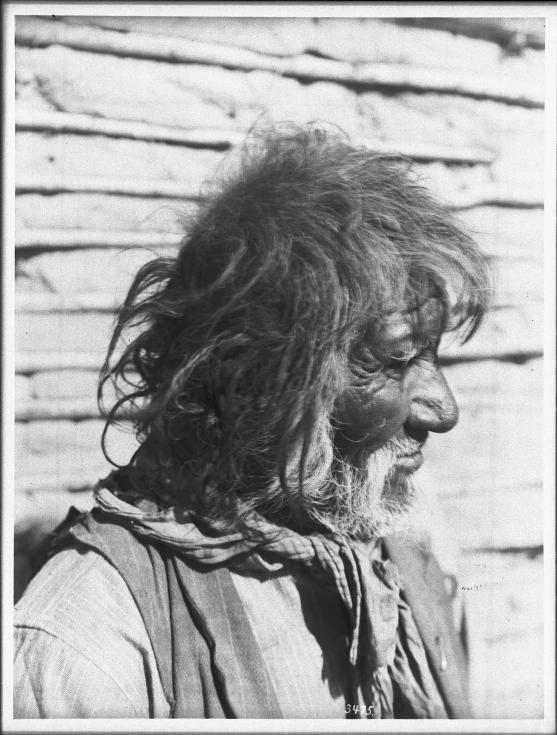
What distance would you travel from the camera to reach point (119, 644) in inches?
51.0

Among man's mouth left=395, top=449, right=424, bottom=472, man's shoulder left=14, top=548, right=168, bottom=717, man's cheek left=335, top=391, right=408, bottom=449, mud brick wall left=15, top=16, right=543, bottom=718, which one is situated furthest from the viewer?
mud brick wall left=15, top=16, right=543, bottom=718

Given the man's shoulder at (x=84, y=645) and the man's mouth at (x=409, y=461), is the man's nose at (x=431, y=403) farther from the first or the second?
the man's shoulder at (x=84, y=645)

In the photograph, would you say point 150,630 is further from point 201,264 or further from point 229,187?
point 229,187

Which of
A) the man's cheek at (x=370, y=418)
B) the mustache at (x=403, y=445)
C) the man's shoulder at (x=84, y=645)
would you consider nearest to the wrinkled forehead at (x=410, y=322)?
the man's cheek at (x=370, y=418)

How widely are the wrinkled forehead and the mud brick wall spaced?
429 mm

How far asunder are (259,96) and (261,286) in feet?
2.27

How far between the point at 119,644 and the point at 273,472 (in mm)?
413

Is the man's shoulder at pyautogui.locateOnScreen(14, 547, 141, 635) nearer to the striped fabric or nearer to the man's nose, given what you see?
the striped fabric

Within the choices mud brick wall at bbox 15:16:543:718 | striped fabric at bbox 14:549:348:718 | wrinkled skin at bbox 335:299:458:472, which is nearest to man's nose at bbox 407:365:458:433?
wrinkled skin at bbox 335:299:458:472

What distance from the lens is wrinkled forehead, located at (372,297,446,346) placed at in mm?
1328

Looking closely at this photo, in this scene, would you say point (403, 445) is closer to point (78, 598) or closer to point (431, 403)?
point (431, 403)

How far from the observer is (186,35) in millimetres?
1727

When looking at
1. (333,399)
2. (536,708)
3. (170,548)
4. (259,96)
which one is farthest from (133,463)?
(536,708)

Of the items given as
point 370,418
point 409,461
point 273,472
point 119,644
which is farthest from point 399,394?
point 119,644
